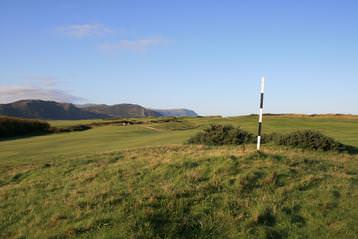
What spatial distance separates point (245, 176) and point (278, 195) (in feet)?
3.96

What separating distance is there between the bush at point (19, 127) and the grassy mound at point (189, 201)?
4591 cm

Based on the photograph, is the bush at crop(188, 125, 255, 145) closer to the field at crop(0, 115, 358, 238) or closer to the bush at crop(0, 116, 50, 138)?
the field at crop(0, 115, 358, 238)

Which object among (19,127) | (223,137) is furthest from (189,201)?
(19,127)

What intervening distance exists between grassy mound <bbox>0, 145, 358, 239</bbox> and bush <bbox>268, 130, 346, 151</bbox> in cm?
657

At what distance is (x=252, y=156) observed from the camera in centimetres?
1243

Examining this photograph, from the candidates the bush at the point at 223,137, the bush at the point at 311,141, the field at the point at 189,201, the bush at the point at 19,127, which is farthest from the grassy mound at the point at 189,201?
the bush at the point at 19,127

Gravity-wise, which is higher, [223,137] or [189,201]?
[223,137]

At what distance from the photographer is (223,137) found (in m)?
21.6

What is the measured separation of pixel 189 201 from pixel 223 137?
1350cm

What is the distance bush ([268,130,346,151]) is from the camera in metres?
18.9

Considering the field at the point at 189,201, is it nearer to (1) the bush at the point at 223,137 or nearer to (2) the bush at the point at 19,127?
(1) the bush at the point at 223,137

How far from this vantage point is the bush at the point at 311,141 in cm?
1894

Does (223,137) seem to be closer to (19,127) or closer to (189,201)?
(189,201)

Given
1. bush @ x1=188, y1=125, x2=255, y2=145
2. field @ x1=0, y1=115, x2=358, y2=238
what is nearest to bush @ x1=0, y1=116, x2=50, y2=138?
bush @ x1=188, y1=125, x2=255, y2=145
